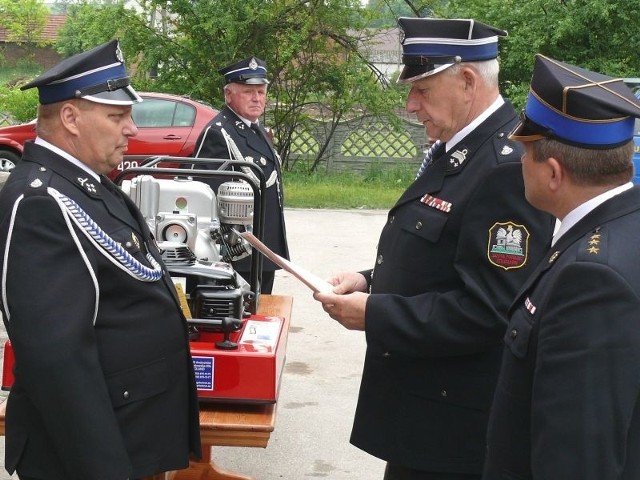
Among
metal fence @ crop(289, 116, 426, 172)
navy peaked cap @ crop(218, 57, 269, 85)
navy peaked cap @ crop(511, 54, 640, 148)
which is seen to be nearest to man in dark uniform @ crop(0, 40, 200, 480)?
navy peaked cap @ crop(511, 54, 640, 148)

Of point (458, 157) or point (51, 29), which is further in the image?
point (51, 29)

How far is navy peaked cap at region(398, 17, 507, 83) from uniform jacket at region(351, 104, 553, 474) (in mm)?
174

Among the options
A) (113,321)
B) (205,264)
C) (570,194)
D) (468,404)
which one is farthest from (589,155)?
(205,264)

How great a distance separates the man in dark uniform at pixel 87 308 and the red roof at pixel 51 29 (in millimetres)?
41128

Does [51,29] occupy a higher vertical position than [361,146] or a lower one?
lower

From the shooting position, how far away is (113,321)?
2.37m

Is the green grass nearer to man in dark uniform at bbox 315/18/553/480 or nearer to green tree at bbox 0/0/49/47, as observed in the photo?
man in dark uniform at bbox 315/18/553/480

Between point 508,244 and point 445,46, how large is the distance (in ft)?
1.89

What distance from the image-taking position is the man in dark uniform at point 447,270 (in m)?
2.40

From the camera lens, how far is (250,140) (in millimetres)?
5699

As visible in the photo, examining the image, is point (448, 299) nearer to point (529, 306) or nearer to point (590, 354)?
point (529, 306)

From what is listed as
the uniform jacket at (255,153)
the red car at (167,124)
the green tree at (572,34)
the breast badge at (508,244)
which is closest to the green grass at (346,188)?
the red car at (167,124)

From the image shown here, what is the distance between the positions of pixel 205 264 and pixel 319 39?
39.4 feet

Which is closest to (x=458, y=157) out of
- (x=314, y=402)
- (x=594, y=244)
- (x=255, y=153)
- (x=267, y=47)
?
(x=594, y=244)
